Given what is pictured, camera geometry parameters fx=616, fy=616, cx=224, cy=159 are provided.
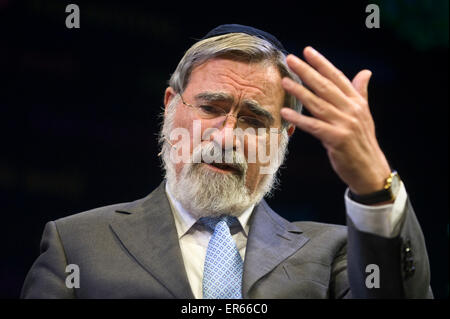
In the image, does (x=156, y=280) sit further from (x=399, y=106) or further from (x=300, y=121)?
(x=399, y=106)

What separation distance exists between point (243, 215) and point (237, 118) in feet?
1.22

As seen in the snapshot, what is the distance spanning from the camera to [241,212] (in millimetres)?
2348

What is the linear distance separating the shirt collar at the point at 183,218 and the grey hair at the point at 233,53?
17.3 inches

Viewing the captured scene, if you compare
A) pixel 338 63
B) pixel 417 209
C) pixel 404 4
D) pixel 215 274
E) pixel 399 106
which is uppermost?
pixel 404 4

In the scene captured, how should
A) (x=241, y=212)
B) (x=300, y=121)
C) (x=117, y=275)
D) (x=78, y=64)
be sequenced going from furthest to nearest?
(x=78, y=64)
(x=241, y=212)
(x=117, y=275)
(x=300, y=121)

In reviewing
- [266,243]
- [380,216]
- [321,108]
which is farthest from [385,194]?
[266,243]

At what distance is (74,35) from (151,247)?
1.33 meters

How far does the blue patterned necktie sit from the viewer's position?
203cm

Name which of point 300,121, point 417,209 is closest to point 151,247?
point 300,121

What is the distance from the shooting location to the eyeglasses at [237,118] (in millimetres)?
2295

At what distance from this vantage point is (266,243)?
220 centimetres

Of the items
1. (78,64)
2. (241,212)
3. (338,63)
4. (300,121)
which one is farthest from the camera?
(338,63)

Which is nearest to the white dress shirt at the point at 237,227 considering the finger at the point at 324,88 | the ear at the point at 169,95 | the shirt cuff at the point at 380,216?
the shirt cuff at the point at 380,216

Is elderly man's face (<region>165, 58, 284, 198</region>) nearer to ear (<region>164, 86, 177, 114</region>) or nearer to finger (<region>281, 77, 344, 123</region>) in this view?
ear (<region>164, 86, 177, 114</region>)
